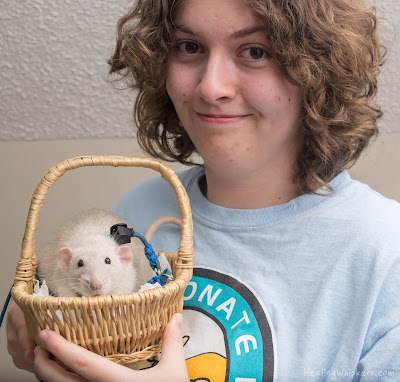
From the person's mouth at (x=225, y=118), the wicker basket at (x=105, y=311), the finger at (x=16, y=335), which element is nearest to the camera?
the wicker basket at (x=105, y=311)

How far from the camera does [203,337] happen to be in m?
0.93

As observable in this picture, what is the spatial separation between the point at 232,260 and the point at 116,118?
88cm

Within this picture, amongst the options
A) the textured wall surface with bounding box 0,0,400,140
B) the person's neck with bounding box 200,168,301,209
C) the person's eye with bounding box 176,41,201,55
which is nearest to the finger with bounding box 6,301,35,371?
the person's neck with bounding box 200,168,301,209

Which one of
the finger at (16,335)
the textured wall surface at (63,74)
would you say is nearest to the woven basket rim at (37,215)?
the finger at (16,335)

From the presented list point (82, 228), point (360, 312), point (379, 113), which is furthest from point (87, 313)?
point (379, 113)

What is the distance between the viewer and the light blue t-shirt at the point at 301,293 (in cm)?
87

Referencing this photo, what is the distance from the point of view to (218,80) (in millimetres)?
886

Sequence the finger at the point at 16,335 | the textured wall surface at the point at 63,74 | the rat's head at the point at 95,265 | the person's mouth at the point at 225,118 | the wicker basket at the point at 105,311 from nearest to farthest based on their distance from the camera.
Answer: the wicker basket at the point at 105,311 → the rat's head at the point at 95,265 → the person's mouth at the point at 225,118 → the finger at the point at 16,335 → the textured wall surface at the point at 63,74

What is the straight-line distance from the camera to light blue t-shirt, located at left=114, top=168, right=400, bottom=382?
873 mm

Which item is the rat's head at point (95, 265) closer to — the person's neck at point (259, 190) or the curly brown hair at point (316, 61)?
the person's neck at point (259, 190)

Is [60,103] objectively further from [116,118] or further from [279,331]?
[279,331]

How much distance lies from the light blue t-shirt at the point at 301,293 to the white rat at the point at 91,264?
5.9 inches

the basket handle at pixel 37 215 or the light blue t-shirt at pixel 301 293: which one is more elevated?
the basket handle at pixel 37 215

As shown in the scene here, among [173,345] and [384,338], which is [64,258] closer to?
[173,345]
